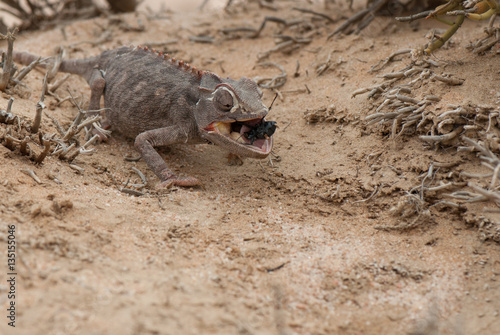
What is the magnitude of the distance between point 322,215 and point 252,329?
1.32 meters

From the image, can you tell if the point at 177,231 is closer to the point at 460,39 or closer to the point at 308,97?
the point at 308,97

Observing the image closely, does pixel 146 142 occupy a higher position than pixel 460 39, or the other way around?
pixel 460 39

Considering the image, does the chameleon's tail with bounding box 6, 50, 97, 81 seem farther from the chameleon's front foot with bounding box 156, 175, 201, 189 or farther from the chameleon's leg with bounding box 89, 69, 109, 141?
the chameleon's front foot with bounding box 156, 175, 201, 189

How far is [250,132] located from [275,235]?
2.95 ft

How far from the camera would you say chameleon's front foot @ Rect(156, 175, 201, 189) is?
349 centimetres

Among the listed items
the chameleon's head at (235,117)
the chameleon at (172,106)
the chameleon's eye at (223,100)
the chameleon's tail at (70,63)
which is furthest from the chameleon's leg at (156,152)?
the chameleon's tail at (70,63)

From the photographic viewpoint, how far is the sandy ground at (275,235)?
2.13 metres

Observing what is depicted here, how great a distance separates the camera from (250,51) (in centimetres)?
538

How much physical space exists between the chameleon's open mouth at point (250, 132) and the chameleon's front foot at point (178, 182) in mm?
410

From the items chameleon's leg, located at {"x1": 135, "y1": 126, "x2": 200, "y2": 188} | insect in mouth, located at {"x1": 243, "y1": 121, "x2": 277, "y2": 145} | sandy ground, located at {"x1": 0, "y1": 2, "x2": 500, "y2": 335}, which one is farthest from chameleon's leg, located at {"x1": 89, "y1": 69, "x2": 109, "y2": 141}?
insect in mouth, located at {"x1": 243, "y1": 121, "x2": 277, "y2": 145}

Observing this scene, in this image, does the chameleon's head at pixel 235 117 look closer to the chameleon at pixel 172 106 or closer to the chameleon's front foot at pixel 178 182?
the chameleon at pixel 172 106

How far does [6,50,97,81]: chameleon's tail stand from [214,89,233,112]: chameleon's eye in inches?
68.5

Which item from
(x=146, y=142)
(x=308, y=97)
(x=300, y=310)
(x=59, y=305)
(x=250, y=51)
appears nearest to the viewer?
(x=59, y=305)

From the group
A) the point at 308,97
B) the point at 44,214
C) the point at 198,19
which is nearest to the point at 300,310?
the point at 44,214
